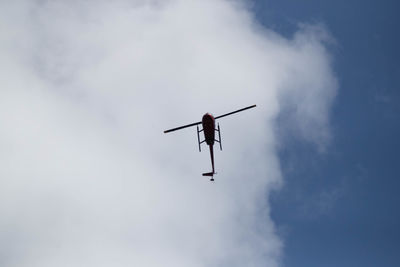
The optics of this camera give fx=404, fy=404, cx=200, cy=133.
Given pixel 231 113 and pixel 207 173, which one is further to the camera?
pixel 207 173

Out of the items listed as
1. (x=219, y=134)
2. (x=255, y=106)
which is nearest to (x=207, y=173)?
(x=219, y=134)

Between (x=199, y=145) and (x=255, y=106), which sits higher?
(x=255, y=106)

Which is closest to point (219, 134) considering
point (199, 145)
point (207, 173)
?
point (199, 145)

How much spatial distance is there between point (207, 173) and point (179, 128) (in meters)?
13.2

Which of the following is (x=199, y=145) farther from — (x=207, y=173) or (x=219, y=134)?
(x=207, y=173)

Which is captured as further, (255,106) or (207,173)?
(207,173)

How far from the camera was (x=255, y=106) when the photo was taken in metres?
59.3

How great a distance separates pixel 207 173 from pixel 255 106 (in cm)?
1683

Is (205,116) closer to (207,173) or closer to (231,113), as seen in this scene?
(231,113)

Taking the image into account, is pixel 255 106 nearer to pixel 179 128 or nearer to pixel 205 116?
pixel 205 116

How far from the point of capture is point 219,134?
60.5 meters

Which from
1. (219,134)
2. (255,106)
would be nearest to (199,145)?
(219,134)

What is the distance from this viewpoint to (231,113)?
58719 millimetres

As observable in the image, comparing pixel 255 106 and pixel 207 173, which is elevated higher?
pixel 255 106
